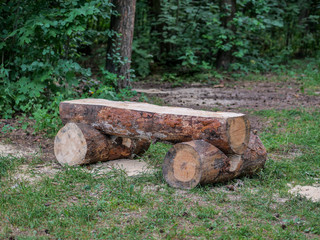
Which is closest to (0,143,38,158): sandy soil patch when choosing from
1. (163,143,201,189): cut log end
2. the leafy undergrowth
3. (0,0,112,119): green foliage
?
the leafy undergrowth

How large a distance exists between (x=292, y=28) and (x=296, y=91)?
6447mm

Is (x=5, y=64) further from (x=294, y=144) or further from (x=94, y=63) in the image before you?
(x=94, y=63)

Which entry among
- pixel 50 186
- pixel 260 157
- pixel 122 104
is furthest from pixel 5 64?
pixel 260 157

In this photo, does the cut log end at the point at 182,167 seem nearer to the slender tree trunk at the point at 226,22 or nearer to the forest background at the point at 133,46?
the forest background at the point at 133,46

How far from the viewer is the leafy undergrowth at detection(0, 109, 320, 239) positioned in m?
3.23

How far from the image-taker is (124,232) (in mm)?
3215

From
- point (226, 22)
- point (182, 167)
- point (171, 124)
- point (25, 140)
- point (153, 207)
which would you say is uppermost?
point (226, 22)

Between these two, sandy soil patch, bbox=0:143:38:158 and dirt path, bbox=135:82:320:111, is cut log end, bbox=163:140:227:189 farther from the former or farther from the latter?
dirt path, bbox=135:82:320:111

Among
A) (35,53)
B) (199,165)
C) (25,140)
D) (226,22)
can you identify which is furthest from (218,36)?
(199,165)

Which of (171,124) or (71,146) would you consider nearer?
(171,124)

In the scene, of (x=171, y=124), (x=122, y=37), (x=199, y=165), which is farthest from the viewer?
(x=122, y=37)

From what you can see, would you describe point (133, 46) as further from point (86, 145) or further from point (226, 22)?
point (86, 145)

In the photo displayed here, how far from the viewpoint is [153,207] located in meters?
3.71

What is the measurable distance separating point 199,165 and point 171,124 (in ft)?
1.84
